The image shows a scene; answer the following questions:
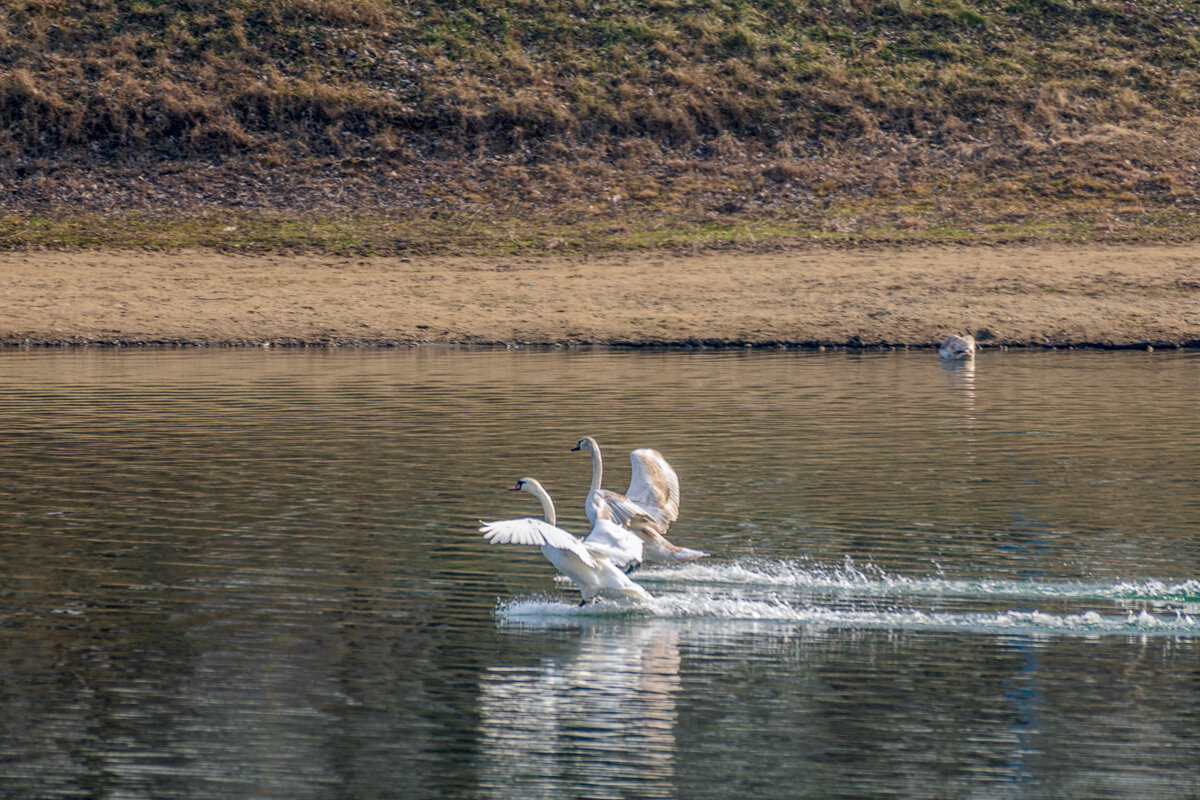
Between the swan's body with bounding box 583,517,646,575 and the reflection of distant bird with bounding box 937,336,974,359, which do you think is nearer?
the swan's body with bounding box 583,517,646,575

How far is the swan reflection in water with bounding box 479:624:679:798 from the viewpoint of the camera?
741 cm

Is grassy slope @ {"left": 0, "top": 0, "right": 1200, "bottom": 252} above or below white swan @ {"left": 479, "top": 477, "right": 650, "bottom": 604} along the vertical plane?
above

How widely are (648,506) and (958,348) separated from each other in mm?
13015

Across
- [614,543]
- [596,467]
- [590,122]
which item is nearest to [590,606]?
[614,543]

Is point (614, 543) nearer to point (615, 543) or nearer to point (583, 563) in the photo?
point (615, 543)

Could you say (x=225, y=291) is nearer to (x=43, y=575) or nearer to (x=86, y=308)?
(x=86, y=308)

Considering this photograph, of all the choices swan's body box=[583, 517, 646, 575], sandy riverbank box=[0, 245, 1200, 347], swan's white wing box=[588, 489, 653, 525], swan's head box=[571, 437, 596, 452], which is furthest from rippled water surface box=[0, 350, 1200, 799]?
sandy riverbank box=[0, 245, 1200, 347]

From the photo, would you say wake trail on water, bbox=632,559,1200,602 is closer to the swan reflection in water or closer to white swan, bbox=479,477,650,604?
white swan, bbox=479,477,650,604

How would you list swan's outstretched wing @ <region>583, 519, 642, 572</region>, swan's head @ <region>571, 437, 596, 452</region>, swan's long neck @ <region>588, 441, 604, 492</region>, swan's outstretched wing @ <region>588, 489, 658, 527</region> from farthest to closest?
swan's head @ <region>571, 437, 596, 452</region>, swan's long neck @ <region>588, 441, 604, 492</region>, swan's outstretched wing @ <region>588, 489, 658, 527</region>, swan's outstretched wing @ <region>583, 519, 642, 572</region>

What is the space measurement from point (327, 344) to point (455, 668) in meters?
17.0

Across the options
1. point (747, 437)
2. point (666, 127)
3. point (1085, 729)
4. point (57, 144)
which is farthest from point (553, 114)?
point (1085, 729)

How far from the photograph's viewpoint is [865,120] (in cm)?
3475

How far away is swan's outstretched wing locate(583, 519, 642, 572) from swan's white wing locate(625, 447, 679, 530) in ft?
2.35

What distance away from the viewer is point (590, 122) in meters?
34.3
